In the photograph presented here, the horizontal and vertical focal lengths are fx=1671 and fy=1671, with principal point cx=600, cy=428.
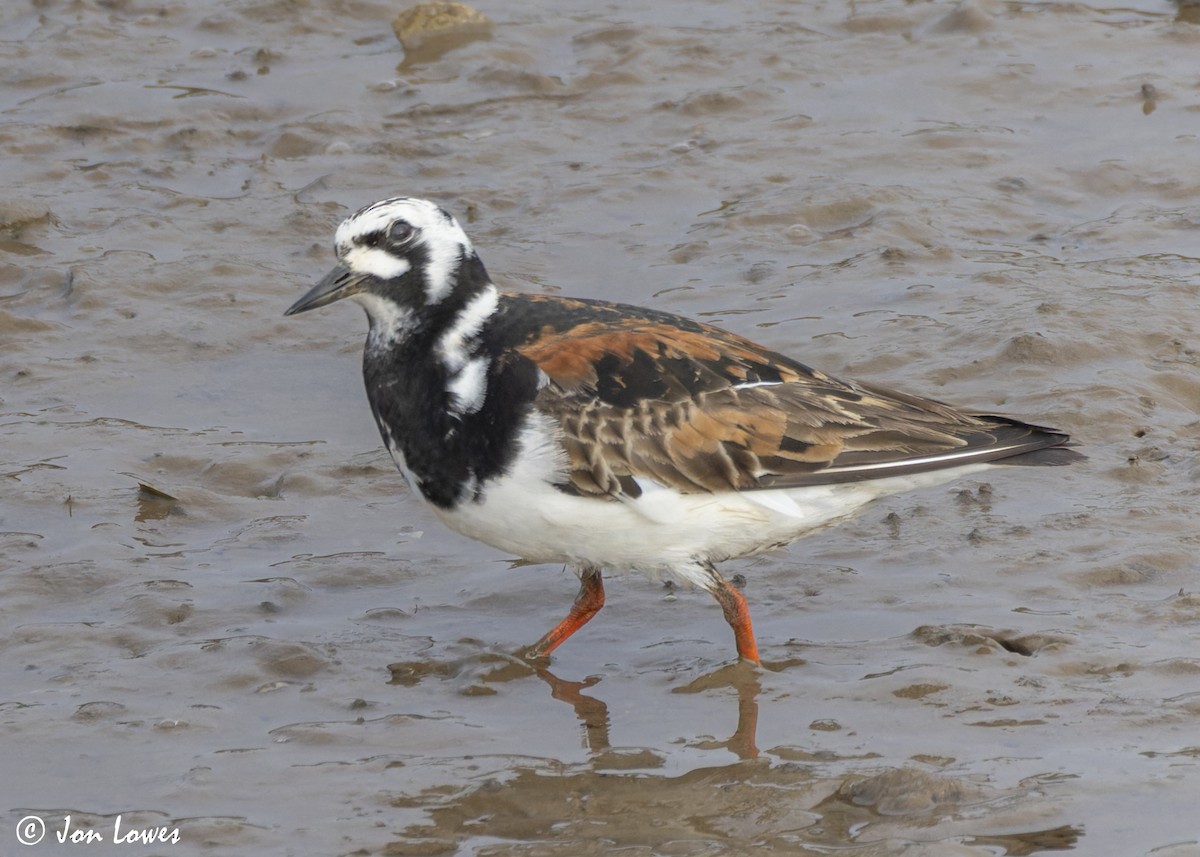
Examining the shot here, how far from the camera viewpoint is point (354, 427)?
8.93 m

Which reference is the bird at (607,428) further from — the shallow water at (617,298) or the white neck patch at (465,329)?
the shallow water at (617,298)

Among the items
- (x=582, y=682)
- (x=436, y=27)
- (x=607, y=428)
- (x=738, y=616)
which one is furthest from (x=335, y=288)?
(x=436, y=27)

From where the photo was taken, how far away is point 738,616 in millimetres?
6785

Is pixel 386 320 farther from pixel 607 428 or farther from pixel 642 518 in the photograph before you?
pixel 642 518

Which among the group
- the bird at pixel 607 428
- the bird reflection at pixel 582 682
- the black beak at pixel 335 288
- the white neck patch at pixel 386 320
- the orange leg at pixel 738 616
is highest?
the black beak at pixel 335 288

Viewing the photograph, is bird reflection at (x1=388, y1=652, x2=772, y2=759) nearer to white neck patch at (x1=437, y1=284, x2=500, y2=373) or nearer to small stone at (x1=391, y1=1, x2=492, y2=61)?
white neck patch at (x1=437, y1=284, x2=500, y2=373)

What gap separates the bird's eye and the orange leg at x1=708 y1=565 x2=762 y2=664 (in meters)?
1.81

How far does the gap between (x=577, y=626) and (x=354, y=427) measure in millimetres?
2345

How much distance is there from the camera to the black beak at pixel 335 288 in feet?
21.7

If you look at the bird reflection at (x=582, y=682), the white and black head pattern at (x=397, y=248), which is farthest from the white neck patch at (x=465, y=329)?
the bird reflection at (x=582, y=682)

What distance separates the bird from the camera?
6367 mm

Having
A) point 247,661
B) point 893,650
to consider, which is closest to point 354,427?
point 247,661

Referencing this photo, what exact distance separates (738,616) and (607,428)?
1000 mm

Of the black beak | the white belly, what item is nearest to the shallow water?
the white belly
